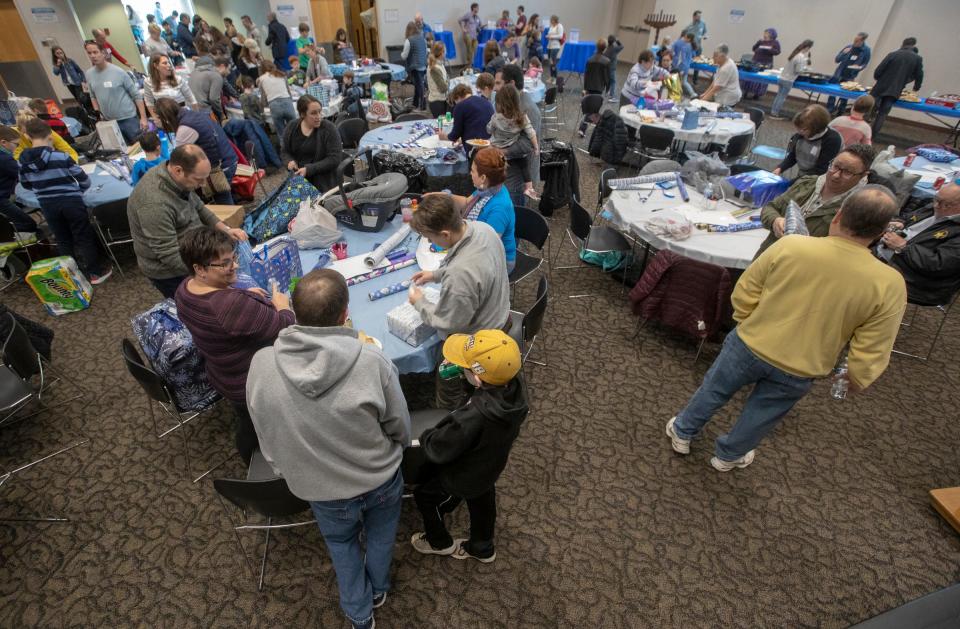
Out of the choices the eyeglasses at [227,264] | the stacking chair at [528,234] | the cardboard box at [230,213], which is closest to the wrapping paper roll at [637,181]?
the stacking chair at [528,234]

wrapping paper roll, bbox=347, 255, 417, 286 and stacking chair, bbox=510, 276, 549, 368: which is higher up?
wrapping paper roll, bbox=347, 255, 417, 286

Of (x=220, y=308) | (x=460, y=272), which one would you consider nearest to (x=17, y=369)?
(x=220, y=308)

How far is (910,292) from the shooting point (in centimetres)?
361

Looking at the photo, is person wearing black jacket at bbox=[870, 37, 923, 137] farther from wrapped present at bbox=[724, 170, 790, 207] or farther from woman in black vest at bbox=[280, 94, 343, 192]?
woman in black vest at bbox=[280, 94, 343, 192]

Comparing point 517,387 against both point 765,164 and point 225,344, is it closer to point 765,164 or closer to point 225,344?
point 225,344

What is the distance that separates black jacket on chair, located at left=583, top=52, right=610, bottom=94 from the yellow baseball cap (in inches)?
360

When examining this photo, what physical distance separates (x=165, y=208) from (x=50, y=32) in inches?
458

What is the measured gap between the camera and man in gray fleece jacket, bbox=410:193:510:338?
7.32 ft

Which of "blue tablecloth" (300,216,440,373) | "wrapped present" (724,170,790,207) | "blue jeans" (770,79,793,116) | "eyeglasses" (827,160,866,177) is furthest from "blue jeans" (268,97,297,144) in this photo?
"blue jeans" (770,79,793,116)

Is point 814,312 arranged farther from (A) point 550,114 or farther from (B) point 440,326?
(A) point 550,114

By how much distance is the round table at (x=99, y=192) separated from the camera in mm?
4328

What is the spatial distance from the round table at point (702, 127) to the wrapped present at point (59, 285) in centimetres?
655

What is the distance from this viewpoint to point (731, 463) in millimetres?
2893

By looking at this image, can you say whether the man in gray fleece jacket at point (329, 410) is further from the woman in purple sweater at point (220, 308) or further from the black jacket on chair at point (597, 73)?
the black jacket on chair at point (597, 73)
